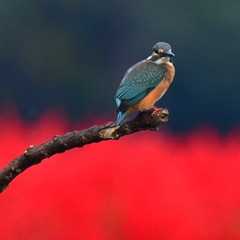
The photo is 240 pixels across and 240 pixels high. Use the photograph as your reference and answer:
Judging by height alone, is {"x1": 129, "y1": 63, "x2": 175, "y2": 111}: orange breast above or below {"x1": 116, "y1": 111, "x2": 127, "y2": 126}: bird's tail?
above

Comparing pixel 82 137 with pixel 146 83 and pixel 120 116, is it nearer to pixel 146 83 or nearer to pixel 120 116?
pixel 120 116

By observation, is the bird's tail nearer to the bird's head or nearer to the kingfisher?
the kingfisher

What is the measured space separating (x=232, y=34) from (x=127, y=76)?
1.24 metres

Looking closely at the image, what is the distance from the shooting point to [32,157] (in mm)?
1380

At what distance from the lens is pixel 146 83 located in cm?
161

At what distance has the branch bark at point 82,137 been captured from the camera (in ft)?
4.44

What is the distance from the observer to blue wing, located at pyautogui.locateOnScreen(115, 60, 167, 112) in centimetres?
154

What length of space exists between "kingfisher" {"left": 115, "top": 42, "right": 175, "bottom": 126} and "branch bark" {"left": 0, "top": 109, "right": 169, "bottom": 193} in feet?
0.35

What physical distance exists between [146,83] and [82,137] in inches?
12.0

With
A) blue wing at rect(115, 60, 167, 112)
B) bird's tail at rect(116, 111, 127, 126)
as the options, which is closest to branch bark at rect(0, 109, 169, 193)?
bird's tail at rect(116, 111, 127, 126)

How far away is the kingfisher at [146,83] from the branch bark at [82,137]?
0.35 feet

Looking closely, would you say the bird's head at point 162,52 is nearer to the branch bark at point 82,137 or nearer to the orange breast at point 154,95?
the orange breast at point 154,95

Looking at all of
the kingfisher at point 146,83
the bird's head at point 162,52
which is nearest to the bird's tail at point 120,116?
the kingfisher at point 146,83

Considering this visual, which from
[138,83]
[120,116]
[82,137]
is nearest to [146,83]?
[138,83]
